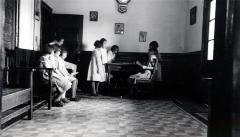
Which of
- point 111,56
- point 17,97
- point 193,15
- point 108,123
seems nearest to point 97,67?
point 111,56

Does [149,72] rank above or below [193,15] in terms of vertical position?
below

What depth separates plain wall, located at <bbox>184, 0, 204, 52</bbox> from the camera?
7.39 meters

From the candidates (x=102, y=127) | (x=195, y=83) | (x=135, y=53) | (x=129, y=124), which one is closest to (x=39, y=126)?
(x=102, y=127)

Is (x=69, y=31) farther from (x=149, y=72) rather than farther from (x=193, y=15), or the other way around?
(x=193, y=15)

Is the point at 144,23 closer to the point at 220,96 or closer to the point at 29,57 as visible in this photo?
the point at 29,57

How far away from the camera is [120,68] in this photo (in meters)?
7.82

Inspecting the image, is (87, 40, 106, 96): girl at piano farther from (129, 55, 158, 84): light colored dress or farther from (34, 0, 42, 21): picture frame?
(34, 0, 42, 21): picture frame

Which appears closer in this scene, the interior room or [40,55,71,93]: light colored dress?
the interior room

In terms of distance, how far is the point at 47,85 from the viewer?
5477 millimetres

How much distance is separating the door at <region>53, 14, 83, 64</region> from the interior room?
0.10 feet

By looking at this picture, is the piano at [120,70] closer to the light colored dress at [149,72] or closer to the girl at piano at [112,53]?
the girl at piano at [112,53]

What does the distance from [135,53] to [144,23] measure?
978 mm

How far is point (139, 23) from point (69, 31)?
2154 mm

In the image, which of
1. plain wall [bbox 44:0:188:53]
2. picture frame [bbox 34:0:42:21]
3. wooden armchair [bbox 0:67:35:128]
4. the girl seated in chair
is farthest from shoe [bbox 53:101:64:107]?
plain wall [bbox 44:0:188:53]
